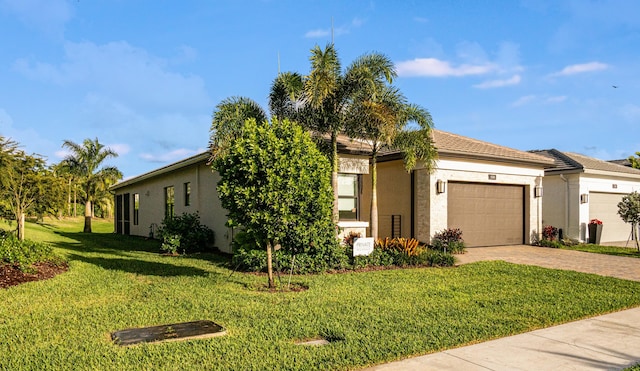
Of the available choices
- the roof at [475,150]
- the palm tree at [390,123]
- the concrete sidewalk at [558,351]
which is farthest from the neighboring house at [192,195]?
the concrete sidewalk at [558,351]

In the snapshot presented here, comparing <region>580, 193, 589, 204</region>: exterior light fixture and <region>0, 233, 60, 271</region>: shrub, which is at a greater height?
<region>580, 193, 589, 204</region>: exterior light fixture

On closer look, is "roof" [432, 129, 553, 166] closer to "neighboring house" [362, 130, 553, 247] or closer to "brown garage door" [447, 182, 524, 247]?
"neighboring house" [362, 130, 553, 247]

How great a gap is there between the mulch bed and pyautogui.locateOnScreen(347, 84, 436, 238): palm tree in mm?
8140

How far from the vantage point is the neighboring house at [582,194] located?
66.5 ft

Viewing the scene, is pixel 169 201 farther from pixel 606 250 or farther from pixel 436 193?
pixel 606 250

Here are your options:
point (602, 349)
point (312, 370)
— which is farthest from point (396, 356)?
point (602, 349)

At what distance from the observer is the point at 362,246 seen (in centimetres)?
1166

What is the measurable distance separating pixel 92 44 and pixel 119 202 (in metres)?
20.8

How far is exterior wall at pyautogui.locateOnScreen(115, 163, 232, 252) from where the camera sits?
15.9 metres

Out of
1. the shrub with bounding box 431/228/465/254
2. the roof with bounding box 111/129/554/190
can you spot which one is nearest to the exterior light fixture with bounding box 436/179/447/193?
the roof with bounding box 111/129/554/190

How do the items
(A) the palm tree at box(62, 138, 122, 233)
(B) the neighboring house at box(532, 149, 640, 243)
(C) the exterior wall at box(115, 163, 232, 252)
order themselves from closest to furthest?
1. (C) the exterior wall at box(115, 163, 232, 252)
2. (B) the neighboring house at box(532, 149, 640, 243)
3. (A) the palm tree at box(62, 138, 122, 233)

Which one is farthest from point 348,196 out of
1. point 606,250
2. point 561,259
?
point 606,250

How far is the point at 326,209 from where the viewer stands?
30.3 ft

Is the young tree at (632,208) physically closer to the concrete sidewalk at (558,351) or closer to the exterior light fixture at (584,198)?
the exterior light fixture at (584,198)
